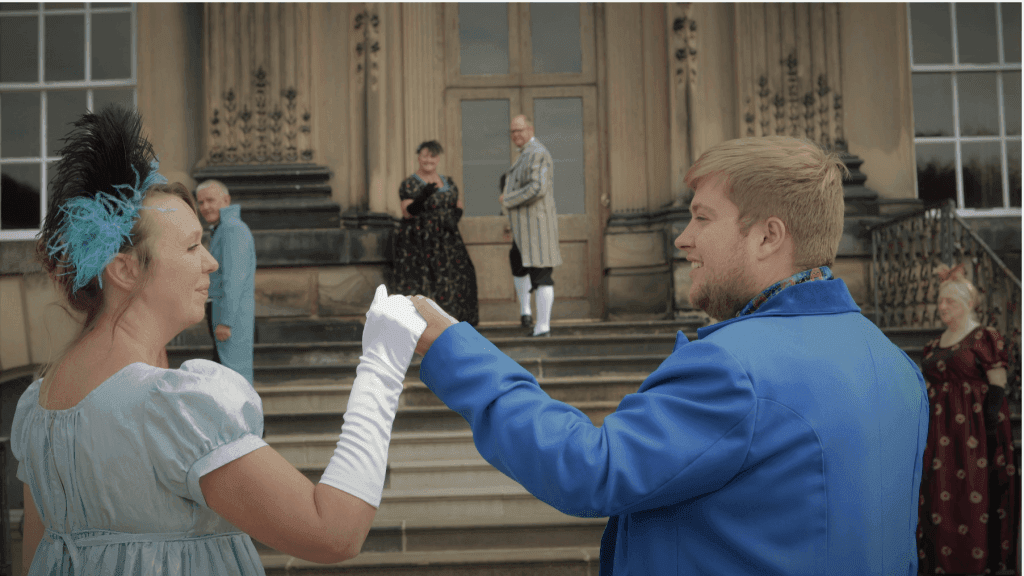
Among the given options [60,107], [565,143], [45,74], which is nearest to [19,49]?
[45,74]

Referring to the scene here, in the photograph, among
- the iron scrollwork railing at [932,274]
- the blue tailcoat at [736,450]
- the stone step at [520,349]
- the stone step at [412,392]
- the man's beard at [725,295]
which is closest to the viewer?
the blue tailcoat at [736,450]

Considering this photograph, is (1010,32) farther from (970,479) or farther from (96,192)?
(96,192)

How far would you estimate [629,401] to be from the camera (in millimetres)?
1101

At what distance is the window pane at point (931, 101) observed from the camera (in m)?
7.67

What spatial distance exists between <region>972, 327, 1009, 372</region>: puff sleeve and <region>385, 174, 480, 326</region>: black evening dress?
343 centimetres

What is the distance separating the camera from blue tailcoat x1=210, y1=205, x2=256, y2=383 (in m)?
4.09

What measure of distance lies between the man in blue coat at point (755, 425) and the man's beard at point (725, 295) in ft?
0.07

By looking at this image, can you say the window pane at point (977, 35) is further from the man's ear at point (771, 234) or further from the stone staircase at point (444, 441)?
the man's ear at point (771, 234)

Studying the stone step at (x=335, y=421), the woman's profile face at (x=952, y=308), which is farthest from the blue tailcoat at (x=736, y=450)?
the stone step at (x=335, y=421)

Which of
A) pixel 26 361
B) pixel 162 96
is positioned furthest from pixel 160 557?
pixel 162 96

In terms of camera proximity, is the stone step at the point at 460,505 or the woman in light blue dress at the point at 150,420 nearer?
the woman in light blue dress at the point at 150,420

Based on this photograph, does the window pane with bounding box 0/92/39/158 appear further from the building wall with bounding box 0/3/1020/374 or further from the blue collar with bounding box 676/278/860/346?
the blue collar with bounding box 676/278/860/346

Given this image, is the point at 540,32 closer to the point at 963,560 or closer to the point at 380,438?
the point at 963,560

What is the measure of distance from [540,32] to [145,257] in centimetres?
705
